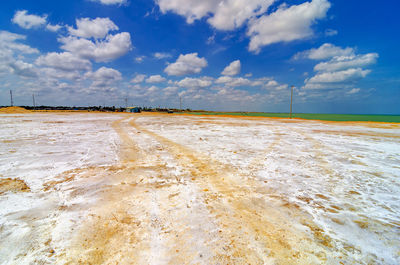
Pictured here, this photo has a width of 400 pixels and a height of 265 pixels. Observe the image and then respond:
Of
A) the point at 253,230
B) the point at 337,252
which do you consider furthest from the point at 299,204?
the point at 253,230

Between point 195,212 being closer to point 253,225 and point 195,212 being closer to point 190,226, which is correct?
point 190,226

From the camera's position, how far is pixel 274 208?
3400 millimetres

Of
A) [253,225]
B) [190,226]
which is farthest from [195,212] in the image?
[253,225]

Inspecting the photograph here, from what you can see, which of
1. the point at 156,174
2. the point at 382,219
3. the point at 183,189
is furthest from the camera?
the point at 156,174

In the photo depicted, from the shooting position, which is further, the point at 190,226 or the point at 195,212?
the point at 195,212

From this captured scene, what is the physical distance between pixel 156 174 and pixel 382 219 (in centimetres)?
501

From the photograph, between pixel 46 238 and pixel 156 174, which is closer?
pixel 46 238

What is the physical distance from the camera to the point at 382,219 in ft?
10.2

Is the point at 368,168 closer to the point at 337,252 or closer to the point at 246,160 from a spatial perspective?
the point at 246,160

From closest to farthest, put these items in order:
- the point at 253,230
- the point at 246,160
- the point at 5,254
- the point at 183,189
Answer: the point at 5,254
the point at 253,230
the point at 183,189
the point at 246,160

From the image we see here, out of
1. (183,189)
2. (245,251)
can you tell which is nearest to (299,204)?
(245,251)

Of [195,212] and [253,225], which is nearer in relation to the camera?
[253,225]

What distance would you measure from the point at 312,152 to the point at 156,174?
23.9 feet

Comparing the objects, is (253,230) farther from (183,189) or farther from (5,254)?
(5,254)
